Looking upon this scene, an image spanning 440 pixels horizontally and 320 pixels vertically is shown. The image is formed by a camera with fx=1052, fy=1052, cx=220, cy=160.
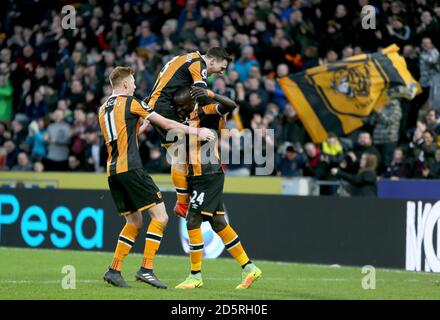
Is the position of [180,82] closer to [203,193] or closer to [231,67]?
[203,193]

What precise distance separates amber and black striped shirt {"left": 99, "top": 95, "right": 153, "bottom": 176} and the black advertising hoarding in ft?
17.6

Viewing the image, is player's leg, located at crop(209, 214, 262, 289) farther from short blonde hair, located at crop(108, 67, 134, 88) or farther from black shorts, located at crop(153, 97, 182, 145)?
short blonde hair, located at crop(108, 67, 134, 88)

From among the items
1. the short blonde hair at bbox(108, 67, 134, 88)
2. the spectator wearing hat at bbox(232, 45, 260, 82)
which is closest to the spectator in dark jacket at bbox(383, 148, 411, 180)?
the spectator wearing hat at bbox(232, 45, 260, 82)

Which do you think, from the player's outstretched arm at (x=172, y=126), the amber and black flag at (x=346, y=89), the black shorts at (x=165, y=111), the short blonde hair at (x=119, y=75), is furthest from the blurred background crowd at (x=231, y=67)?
the short blonde hair at (x=119, y=75)

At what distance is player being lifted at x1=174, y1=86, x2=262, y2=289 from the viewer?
38.7ft

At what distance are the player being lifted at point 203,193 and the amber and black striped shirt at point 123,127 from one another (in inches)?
27.9

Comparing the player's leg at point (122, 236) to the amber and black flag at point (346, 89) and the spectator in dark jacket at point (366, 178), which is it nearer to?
the spectator in dark jacket at point (366, 178)

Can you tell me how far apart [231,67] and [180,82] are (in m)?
8.59

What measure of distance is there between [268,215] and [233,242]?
519cm

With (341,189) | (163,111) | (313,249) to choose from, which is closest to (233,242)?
(163,111)

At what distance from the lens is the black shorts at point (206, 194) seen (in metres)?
11.8

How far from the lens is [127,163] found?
11.5 m
